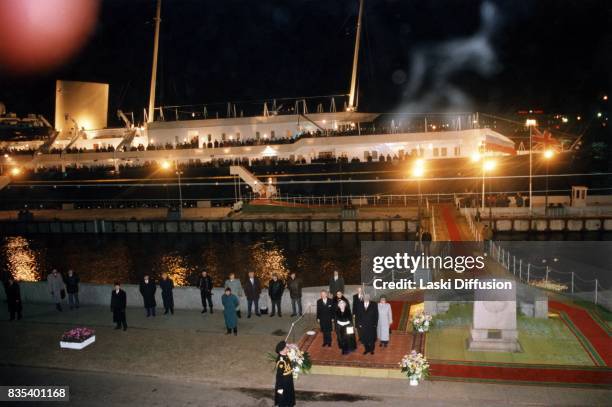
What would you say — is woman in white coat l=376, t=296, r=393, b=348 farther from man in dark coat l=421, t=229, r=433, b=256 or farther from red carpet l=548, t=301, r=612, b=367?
man in dark coat l=421, t=229, r=433, b=256

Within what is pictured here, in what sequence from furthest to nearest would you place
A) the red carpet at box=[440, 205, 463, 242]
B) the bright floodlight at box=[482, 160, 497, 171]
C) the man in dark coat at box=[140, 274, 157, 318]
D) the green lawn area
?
the bright floodlight at box=[482, 160, 497, 171] < the red carpet at box=[440, 205, 463, 242] < the man in dark coat at box=[140, 274, 157, 318] < the green lawn area

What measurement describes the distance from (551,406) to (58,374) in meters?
8.78

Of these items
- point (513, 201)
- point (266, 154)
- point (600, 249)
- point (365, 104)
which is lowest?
point (600, 249)

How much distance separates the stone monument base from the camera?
9602 millimetres

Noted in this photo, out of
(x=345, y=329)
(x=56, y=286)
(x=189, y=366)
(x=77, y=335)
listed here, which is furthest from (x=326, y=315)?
(x=56, y=286)

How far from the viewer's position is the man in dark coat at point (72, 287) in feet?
44.1

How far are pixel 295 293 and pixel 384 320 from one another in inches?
113

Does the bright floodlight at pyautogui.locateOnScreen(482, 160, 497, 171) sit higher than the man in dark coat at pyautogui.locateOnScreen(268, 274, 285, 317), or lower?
higher

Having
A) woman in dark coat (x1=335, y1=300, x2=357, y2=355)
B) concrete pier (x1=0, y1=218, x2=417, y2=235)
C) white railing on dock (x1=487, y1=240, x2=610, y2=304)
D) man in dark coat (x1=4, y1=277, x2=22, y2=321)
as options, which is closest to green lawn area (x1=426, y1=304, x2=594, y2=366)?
woman in dark coat (x1=335, y1=300, x2=357, y2=355)

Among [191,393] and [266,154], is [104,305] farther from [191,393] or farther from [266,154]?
[266,154]

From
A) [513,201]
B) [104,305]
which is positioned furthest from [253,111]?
A: [104,305]

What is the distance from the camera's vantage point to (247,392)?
8508 millimetres

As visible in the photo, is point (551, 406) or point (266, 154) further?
point (266, 154)

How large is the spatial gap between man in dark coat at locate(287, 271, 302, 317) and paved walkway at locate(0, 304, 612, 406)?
497mm
